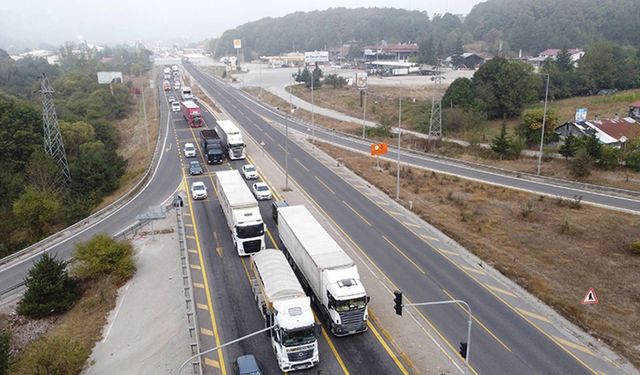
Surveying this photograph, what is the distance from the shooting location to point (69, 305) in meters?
34.3

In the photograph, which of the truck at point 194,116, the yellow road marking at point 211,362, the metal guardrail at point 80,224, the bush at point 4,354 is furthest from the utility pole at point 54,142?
the yellow road marking at point 211,362

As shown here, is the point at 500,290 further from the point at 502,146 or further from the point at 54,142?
the point at 54,142

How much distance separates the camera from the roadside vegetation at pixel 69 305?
25.2 metres

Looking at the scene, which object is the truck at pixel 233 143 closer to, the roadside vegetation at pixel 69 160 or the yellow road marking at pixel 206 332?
the roadside vegetation at pixel 69 160

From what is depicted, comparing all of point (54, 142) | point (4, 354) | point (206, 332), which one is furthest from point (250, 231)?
point (54, 142)

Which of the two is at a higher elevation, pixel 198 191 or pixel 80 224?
pixel 198 191

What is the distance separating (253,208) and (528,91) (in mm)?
80684

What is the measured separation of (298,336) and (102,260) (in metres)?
19.9

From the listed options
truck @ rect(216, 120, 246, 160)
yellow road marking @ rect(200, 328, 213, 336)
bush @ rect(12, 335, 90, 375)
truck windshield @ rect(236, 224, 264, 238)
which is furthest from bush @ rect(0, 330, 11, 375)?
truck @ rect(216, 120, 246, 160)

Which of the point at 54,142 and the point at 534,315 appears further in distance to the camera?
the point at 54,142

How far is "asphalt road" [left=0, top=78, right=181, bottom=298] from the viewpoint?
4016cm

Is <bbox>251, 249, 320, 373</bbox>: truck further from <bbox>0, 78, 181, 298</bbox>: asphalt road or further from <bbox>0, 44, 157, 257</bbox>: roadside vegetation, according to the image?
<bbox>0, 44, 157, 257</bbox>: roadside vegetation

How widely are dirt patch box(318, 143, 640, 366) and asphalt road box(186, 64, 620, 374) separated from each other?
→ 3.20 meters

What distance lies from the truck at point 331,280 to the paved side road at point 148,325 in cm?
817
